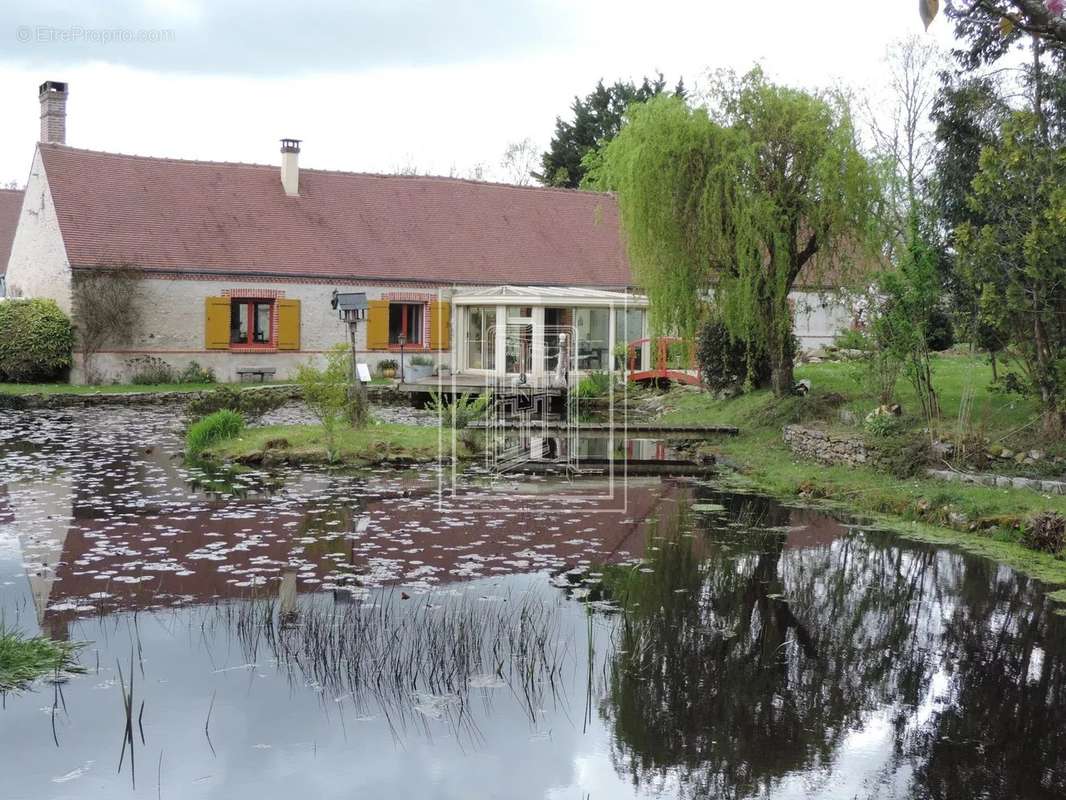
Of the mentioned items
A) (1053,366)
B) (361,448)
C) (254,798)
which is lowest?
(254,798)

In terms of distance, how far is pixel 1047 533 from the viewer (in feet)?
30.7

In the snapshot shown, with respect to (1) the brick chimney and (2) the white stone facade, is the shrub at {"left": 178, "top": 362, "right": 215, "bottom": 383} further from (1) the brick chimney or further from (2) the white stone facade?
(1) the brick chimney

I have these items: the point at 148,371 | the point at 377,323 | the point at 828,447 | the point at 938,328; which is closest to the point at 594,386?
A: the point at 377,323

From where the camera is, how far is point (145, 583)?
7.82 m

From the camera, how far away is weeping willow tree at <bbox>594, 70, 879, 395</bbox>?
15.9 metres

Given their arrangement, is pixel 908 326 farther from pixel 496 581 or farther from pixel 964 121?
pixel 496 581

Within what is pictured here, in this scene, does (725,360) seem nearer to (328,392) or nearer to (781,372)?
(781,372)

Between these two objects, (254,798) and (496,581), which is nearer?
(254,798)

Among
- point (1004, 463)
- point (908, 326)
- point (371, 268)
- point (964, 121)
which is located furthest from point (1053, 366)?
point (371, 268)

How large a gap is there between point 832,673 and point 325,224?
949 inches

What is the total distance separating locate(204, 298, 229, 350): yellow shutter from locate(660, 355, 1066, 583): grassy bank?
471 inches

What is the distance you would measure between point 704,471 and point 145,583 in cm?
823

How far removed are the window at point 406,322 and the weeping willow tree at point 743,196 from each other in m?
12.0

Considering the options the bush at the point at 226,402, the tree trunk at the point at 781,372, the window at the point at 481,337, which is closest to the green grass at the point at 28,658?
the bush at the point at 226,402
